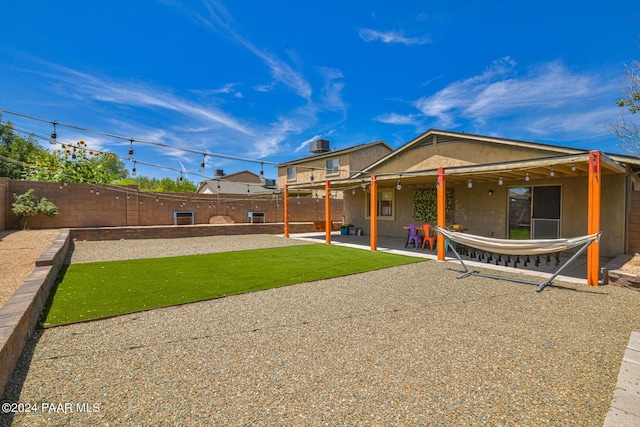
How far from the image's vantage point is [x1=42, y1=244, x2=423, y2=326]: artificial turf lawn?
14.8ft

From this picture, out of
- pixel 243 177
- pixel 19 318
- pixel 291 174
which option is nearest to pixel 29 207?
pixel 19 318

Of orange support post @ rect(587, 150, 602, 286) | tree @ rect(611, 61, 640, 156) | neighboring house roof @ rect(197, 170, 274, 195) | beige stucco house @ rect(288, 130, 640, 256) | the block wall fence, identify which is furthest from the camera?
neighboring house roof @ rect(197, 170, 274, 195)

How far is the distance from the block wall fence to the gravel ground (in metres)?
12.0

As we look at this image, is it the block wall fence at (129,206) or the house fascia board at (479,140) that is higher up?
the house fascia board at (479,140)

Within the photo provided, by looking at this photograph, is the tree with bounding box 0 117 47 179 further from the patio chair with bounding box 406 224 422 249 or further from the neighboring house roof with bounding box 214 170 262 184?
the patio chair with bounding box 406 224 422 249

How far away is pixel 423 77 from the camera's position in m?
21.2

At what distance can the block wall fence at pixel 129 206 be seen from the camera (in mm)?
12238

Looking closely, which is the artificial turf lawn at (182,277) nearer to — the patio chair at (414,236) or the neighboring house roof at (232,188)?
the patio chair at (414,236)

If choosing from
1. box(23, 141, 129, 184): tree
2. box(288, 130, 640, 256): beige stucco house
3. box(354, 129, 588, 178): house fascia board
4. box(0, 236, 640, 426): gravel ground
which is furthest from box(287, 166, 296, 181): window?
box(0, 236, 640, 426): gravel ground

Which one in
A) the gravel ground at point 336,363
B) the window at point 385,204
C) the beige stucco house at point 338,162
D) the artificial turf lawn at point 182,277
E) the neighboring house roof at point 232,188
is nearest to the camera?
the gravel ground at point 336,363

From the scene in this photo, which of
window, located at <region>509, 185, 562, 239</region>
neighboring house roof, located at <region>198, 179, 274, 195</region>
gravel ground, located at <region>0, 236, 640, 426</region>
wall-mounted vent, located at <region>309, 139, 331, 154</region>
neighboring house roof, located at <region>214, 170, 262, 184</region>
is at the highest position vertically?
wall-mounted vent, located at <region>309, 139, 331, 154</region>

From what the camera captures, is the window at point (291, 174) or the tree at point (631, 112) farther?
the window at point (291, 174)

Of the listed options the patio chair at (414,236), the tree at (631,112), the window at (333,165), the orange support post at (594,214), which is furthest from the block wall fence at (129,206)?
the orange support post at (594,214)

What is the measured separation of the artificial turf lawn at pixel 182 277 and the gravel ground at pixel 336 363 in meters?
0.55
